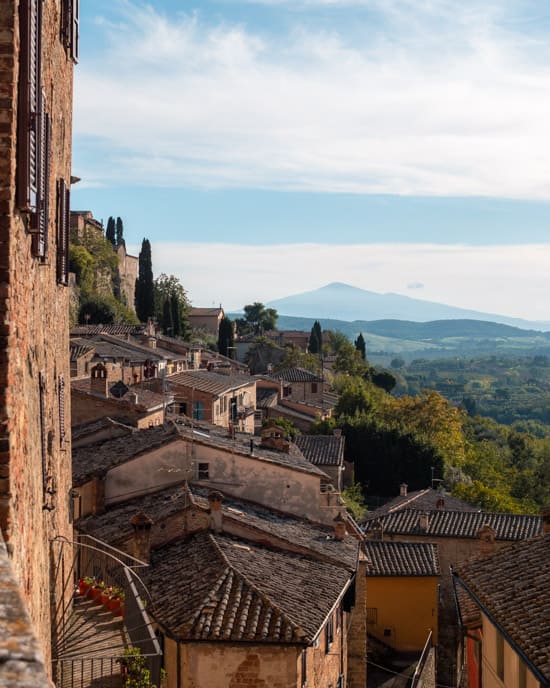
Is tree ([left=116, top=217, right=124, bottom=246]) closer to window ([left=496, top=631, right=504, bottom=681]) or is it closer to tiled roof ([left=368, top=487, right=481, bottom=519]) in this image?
tiled roof ([left=368, top=487, right=481, bottom=519])

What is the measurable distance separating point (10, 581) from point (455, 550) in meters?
34.3

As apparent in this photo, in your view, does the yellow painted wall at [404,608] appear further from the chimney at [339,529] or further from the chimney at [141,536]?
the chimney at [141,536]

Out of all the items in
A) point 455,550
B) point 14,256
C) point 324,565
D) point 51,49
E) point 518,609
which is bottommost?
point 455,550

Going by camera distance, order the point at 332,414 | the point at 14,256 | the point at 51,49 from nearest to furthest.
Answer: the point at 14,256
the point at 51,49
the point at 332,414

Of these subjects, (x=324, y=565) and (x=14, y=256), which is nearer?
(x=14, y=256)

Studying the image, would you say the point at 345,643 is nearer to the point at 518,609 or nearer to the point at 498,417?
the point at 518,609

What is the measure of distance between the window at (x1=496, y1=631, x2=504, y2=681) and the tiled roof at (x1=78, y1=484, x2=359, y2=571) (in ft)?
18.3

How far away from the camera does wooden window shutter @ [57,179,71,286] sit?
10280 millimetres

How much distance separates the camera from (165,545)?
62.9 ft

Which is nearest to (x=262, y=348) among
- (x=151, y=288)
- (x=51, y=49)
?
(x=151, y=288)

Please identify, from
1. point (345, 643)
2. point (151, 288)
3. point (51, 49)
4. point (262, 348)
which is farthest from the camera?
point (262, 348)

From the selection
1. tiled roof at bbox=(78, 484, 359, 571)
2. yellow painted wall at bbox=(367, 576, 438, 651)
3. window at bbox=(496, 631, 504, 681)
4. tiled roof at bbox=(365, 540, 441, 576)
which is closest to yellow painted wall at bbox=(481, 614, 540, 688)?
window at bbox=(496, 631, 504, 681)

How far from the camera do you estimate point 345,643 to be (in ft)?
68.8

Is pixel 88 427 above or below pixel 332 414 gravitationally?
above
